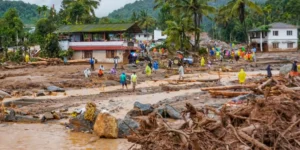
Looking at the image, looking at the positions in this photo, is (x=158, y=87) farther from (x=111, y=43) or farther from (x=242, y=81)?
(x=111, y=43)

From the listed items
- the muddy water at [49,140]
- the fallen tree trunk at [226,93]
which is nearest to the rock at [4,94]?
the muddy water at [49,140]

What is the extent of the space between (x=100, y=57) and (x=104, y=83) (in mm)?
17656

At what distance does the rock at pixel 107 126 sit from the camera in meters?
15.2

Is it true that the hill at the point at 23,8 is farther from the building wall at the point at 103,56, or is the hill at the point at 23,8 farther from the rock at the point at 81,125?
the rock at the point at 81,125

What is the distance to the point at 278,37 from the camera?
6750 centimetres

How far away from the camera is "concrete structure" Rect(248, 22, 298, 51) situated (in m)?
66.8

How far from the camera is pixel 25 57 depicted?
4691cm

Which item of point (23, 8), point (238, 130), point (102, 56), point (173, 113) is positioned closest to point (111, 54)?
point (102, 56)

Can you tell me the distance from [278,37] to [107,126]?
57.5m

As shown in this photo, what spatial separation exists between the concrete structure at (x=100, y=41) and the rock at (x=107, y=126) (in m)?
31.2

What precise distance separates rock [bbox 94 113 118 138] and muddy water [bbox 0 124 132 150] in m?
0.28

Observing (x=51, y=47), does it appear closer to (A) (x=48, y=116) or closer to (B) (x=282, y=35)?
(A) (x=48, y=116)

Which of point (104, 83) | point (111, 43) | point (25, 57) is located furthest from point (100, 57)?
point (104, 83)

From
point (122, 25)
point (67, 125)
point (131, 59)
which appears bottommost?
point (67, 125)
